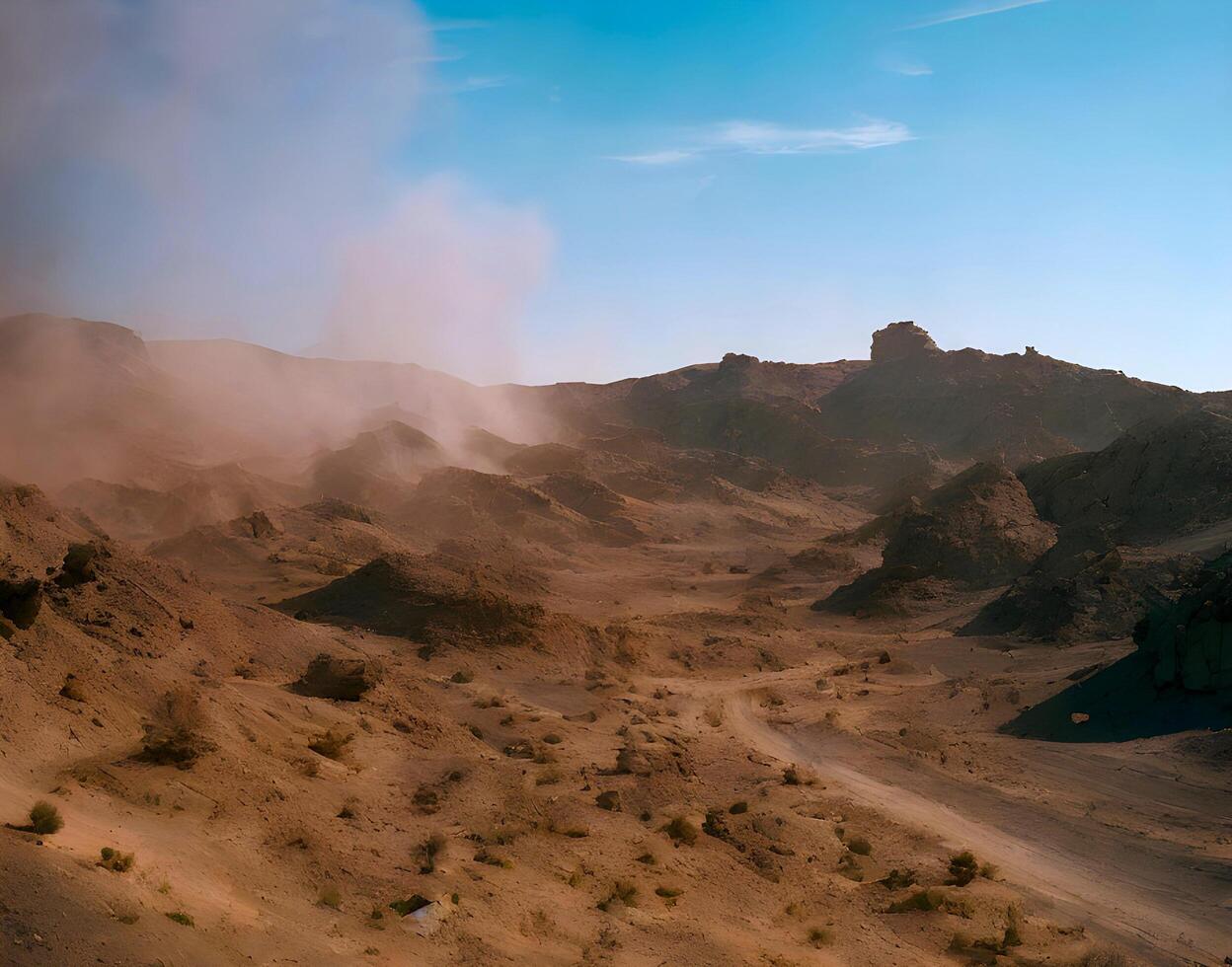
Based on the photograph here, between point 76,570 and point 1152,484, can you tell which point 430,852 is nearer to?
point 76,570

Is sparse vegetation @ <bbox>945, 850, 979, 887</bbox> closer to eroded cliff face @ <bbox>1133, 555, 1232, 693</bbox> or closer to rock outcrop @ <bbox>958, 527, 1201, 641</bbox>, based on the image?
eroded cliff face @ <bbox>1133, 555, 1232, 693</bbox>

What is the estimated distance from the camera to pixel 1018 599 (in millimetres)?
30453

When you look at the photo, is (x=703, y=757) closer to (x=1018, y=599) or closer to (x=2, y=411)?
(x=1018, y=599)

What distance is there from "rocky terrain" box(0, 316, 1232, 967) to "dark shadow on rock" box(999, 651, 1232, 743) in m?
0.09

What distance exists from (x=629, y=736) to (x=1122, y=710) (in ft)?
33.2

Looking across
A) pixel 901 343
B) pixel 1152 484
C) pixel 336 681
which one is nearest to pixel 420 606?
pixel 336 681

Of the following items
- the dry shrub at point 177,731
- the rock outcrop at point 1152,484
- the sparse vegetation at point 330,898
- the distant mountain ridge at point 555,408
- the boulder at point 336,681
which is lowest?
the sparse vegetation at point 330,898

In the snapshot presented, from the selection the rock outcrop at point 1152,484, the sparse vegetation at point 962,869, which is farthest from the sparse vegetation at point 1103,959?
the rock outcrop at point 1152,484

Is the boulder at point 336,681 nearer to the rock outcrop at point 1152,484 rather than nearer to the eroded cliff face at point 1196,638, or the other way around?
the eroded cliff face at point 1196,638

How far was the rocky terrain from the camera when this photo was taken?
988 cm

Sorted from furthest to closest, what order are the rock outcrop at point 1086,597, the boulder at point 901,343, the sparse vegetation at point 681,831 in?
the boulder at point 901,343 < the rock outcrop at point 1086,597 < the sparse vegetation at point 681,831

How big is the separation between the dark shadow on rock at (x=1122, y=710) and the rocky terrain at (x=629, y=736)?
0.09m

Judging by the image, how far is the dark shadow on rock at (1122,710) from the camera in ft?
61.9

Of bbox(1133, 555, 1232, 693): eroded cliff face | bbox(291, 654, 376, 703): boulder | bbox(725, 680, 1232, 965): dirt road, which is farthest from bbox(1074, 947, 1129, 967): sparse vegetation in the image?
bbox(291, 654, 376, 703): boulder
